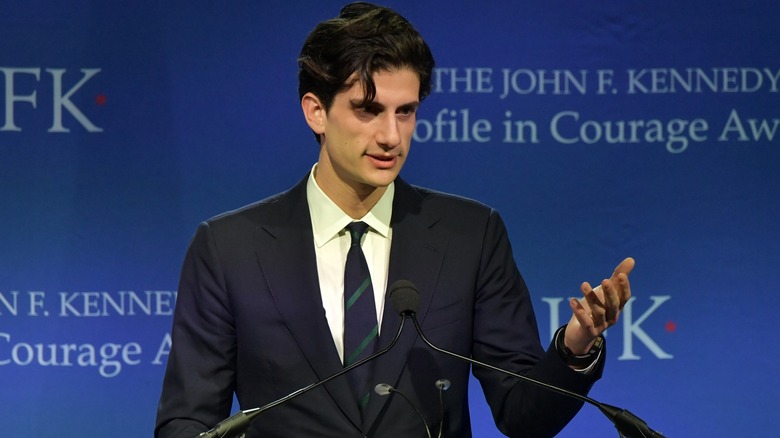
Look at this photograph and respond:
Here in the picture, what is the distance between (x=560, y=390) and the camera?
75.5 inches

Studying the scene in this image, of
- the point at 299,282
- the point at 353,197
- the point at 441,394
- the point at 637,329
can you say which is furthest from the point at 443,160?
the point at 441,394

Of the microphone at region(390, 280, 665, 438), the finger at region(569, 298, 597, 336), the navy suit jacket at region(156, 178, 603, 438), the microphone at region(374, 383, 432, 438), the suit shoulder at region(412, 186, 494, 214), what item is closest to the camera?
the microphone at region(390, 280, 665, 438)

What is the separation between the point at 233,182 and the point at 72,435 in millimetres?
844

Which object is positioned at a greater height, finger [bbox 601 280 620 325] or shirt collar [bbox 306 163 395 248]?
shirt collar [bbox 306 163 395 248]

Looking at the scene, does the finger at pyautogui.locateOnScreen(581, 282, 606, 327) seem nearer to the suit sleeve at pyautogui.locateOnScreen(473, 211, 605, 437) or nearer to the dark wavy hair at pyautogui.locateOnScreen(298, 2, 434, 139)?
the suit sleeve at pyautogui.locateOnScreen(473, 211, 605, 437)

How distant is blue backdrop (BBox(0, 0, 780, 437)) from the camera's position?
126 inches

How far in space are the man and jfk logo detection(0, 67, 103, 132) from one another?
3.64 ft

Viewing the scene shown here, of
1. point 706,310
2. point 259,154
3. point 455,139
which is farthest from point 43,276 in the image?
point 706,310

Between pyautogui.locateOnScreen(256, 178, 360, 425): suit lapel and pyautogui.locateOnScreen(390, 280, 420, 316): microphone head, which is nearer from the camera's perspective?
pyautogui.locateOnScreen(390, 280, 420, 316): microphone head

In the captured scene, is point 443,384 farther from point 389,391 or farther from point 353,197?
point 353,197

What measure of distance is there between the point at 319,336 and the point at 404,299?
29cm

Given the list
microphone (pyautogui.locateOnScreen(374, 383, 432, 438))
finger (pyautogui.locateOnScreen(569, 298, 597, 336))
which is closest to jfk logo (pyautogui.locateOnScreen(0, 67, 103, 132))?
microphone (pyautogui.locateOnScreen(374, 383, 432, 438))

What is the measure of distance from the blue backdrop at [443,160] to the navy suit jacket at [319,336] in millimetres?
1012

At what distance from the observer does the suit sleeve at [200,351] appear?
210cm
